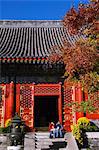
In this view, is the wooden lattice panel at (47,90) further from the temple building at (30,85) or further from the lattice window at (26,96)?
the lattice window at (26,96)

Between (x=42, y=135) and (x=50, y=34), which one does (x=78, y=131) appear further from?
(x=50, y=34)

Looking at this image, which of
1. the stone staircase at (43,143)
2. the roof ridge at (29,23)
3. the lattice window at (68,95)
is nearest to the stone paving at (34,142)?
the stone staircase at (43,143)

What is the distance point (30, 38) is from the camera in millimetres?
21938

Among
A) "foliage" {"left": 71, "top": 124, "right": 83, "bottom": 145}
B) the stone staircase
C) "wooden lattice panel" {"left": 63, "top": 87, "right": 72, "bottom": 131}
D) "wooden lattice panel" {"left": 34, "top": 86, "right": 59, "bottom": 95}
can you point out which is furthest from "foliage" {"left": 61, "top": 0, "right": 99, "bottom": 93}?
"wooden lattice panel" {"left": 34, "top": 86, "right": 59, "bottom": 95}

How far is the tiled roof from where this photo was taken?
1800cm

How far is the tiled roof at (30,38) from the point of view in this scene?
59.1 ft

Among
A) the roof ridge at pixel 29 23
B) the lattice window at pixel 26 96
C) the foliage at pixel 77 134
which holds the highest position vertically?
the roof ridge at pixel 29 23

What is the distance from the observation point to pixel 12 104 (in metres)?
17.4

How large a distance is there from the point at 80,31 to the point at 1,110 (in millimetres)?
8814

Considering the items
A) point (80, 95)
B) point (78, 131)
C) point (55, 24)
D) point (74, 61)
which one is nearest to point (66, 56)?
point (74, 61)

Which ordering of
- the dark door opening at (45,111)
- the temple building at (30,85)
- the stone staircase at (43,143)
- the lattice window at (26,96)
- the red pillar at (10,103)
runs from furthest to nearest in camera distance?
the dark door opening at (45,111) → the lattice window at (26,96) → the red pillar at (10,103) → the temple building at (30,85) → the stone staircase at (43,143)

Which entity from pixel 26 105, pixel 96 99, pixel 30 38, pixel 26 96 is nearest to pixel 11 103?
pixel 26 105

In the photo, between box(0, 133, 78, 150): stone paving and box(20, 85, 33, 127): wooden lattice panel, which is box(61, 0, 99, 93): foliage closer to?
box(0, 133, 78, 150): stone paving

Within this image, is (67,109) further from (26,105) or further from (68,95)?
(26,105)
